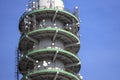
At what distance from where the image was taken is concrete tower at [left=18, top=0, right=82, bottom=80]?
110625 mm

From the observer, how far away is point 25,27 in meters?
116

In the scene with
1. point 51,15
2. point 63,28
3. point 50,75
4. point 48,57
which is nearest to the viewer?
point 50,75

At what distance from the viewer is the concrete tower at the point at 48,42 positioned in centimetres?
11062

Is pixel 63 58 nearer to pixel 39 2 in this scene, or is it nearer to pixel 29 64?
pixel 29 64

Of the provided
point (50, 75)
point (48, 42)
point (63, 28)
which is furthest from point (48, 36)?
point (50, 75)

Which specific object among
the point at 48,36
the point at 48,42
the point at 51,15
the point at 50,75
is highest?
the point at 51,15

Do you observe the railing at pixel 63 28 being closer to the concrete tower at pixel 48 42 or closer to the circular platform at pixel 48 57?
the concrete tower at pixel 48 42

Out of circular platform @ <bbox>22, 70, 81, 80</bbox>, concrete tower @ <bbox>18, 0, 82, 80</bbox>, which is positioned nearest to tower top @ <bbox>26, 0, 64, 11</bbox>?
concrete tower @ <bbox>18, 0, 82, 80</bbox>

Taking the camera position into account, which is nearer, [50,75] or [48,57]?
[50,75]

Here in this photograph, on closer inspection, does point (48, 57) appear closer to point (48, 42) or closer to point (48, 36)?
point (48, 42)

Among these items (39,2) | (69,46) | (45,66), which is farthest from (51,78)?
(39,2)

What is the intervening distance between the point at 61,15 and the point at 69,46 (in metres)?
6.52

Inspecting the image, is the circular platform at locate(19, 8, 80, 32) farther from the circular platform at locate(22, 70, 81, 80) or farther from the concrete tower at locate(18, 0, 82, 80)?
the circular platform at locate(22, 70, 81, 80)

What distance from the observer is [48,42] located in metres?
114
